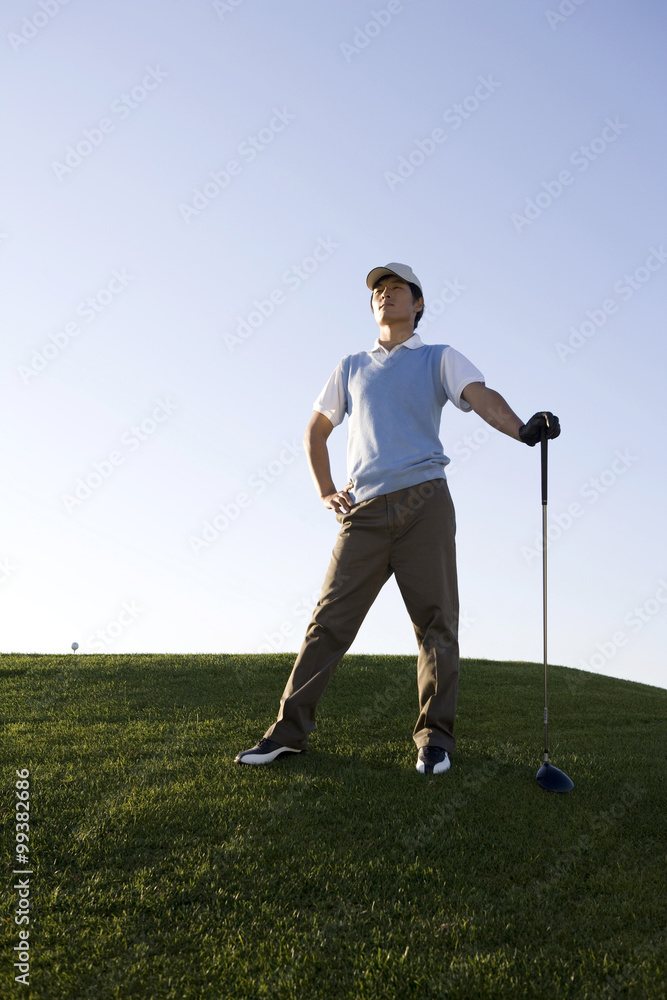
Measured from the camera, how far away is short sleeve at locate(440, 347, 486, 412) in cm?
428

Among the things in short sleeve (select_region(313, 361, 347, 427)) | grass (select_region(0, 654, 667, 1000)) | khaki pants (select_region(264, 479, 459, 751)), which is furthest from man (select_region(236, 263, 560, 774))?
grass (select_region(0, 654, 667, 1000))

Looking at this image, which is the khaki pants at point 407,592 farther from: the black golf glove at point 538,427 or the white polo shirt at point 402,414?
the black golf glove at point 538,427

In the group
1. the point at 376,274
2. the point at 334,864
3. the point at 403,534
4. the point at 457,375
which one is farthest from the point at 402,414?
the point at 334,864

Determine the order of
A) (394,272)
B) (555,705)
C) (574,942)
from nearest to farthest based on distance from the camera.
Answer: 1. (574,942)
2. (394,272)
3. (555,705)

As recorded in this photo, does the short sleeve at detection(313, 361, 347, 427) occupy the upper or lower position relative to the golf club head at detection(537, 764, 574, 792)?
upper

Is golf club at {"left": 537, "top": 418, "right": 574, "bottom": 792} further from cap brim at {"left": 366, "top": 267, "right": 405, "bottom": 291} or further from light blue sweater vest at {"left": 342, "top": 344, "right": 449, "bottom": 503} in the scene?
cap brim at {"left": 366, "top": 267, "right": 405, "bottom": 291}

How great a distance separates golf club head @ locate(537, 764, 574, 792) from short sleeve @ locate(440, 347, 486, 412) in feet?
6.36

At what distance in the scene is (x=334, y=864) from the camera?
2.80 m

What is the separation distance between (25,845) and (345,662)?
4611mm

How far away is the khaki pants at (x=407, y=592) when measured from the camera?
414 centimetres

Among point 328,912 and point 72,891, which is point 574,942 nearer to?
point 328,912

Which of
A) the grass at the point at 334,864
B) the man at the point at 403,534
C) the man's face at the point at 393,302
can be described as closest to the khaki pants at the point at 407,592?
the man at the point at 403,534

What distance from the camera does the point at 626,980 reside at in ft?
7.07

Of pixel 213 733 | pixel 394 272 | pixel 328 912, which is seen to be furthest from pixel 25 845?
pixel 394 272
